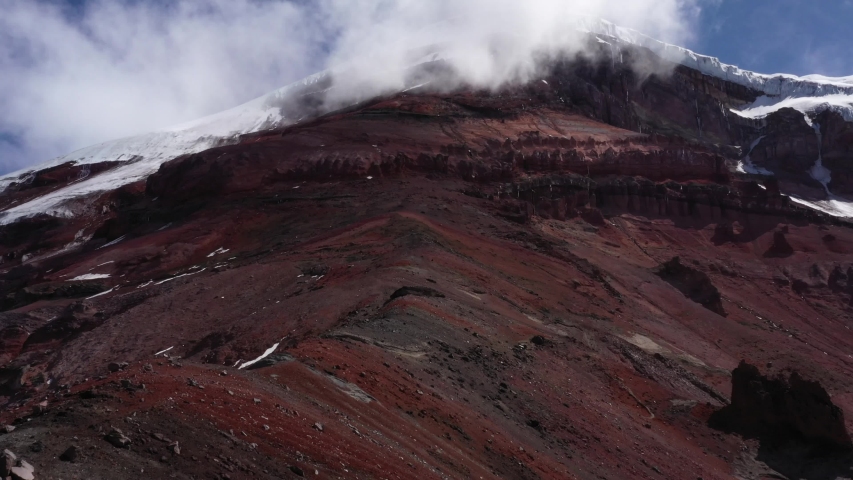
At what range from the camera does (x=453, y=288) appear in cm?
3189

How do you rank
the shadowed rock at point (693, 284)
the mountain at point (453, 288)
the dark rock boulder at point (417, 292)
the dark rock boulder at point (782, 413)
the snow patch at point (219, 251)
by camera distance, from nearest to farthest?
the mountain at point (453, 288), the dark rock boulder at point (782, 413), the dark rock boulder at point (417, 292), the snow patch at point (219, 251), the shadowed rock at point (693, 284)

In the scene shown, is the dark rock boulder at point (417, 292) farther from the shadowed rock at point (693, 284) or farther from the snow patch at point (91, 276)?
the shadowed rock at point (693, 284)

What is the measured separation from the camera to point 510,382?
23.1 m

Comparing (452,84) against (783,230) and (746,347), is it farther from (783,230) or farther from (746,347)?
(746,347)

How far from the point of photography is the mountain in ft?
Answer: 47.6

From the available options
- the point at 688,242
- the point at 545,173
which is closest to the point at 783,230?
the point at 688,242

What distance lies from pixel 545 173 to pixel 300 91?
43.2m

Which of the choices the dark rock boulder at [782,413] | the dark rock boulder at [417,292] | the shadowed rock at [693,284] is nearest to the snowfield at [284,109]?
the shadowed rock at [693,284]

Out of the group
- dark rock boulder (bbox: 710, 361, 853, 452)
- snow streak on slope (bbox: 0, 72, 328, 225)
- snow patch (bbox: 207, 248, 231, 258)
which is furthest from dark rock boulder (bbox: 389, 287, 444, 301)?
snow streak on slope (bbox: 0, 72, 328, 225)

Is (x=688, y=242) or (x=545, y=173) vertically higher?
(x=545, y=173)

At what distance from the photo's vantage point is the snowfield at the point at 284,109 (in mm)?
90250

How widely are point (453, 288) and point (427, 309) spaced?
5.92m

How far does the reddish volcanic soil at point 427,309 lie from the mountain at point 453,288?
0.12m

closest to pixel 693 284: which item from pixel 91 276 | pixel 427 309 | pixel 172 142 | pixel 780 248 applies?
pixel 780 248
